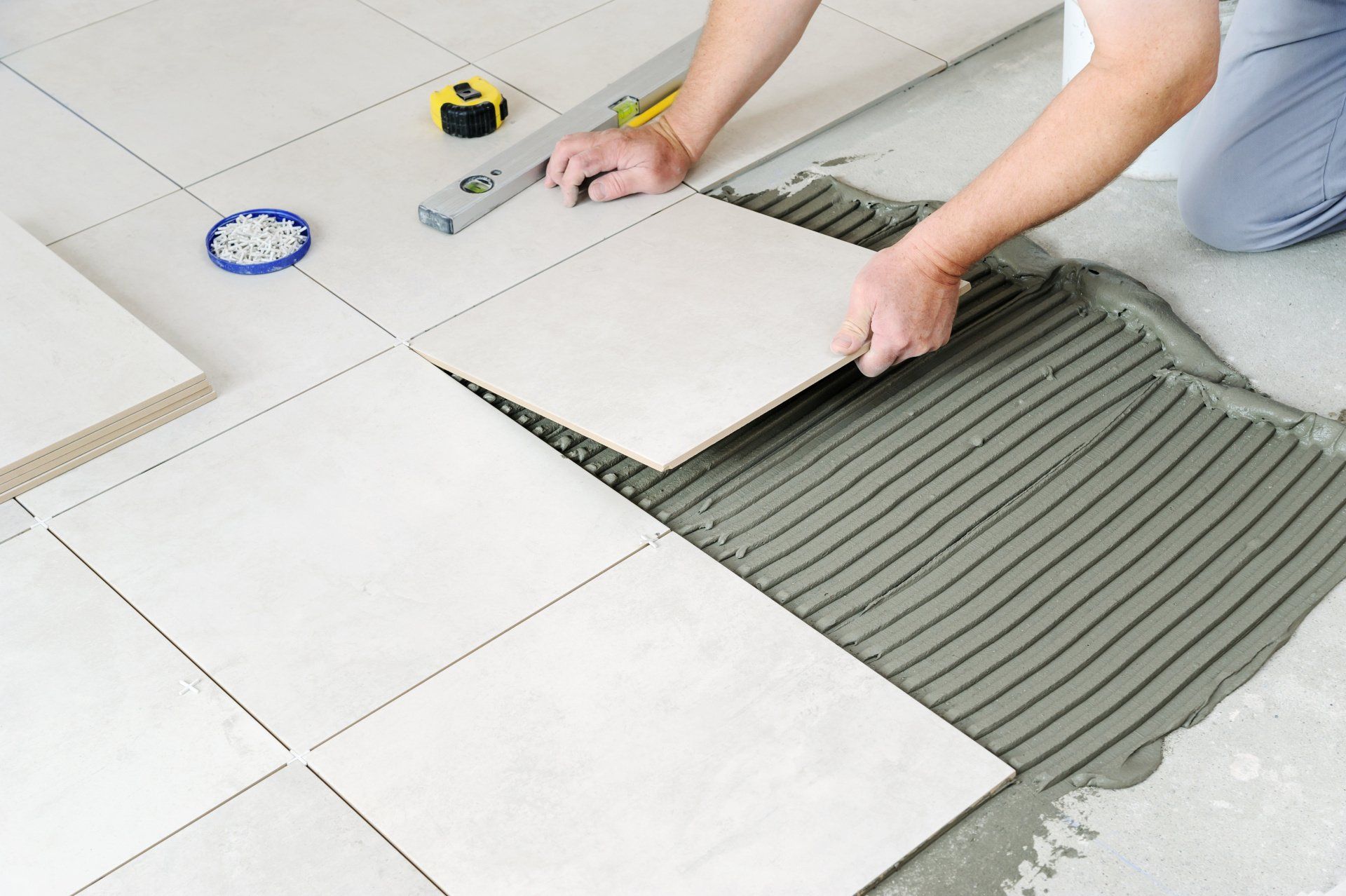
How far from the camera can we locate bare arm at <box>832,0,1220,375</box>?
1.64 meters

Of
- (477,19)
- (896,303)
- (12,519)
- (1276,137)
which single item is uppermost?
(1276,137)

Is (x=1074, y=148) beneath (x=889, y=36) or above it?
above

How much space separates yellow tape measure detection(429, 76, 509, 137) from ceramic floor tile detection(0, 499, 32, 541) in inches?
44.6

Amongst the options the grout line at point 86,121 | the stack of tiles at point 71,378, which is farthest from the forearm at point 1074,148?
the grout line at point 86,121

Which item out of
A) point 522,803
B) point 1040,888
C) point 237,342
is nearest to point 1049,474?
point 1040,888

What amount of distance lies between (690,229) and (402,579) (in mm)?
876

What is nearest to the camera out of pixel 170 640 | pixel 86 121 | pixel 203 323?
pixel 170 640

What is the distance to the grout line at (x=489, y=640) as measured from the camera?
62.2 inches

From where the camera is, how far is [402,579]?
1749 millimetres

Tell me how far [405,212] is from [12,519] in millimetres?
897

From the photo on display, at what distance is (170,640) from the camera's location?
66.2 inches

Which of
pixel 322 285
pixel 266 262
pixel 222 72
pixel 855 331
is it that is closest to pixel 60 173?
pixel 222 72

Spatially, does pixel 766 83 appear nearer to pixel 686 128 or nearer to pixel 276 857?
pixel 686 128

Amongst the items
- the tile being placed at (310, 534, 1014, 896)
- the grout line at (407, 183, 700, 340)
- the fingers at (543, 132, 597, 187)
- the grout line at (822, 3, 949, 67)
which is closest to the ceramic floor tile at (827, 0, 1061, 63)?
the grout line at (822, 3, 949, 67)
